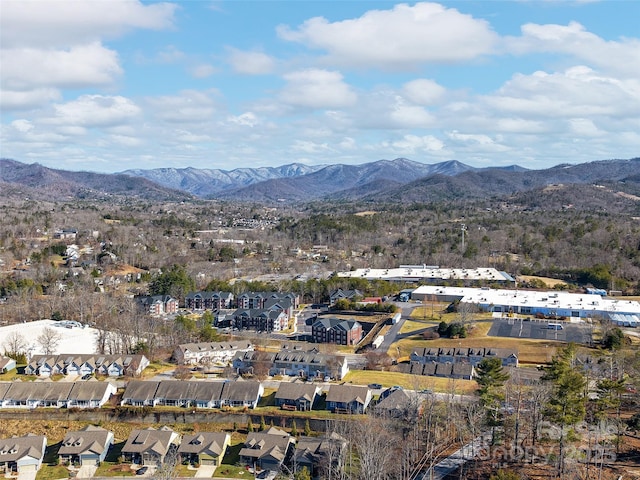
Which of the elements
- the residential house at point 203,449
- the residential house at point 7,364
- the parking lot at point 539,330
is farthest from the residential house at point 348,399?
the residential house at point 7,364

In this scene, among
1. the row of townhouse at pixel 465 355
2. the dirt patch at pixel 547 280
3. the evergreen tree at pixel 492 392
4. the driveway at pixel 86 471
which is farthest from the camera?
the dirt patch at pixel 547 280

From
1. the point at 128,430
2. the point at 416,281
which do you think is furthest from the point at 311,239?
the point at 128,430

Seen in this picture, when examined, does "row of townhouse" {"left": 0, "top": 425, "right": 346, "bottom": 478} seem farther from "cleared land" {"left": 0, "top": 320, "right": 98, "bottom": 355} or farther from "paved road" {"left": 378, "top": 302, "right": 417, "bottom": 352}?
"paved road" {"left": 378, "top": 302, "right": 417, "bottom": 352}

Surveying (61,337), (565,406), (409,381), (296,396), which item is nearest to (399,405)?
(296,396)

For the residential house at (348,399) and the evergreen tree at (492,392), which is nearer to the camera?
the evergreen tree at (492,392)

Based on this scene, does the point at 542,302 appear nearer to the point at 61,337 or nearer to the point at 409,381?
the point at 409,381

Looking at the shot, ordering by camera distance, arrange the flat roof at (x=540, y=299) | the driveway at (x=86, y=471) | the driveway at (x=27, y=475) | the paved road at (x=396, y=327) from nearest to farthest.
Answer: the driveway at (x=27, y=475)
the driveway at (x=86, y=471)
the paved road at (x=396, y=327)
the flat roof at (x=540, y=299)

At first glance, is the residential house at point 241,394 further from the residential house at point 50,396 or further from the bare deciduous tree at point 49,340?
the bare deciduous tree at point 49,340
